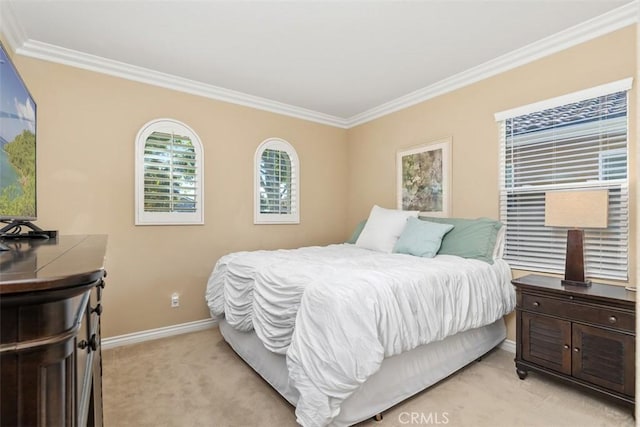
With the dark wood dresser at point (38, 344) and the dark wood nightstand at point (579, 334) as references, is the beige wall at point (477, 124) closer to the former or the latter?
the dark wood nightstand at point (579, 334)

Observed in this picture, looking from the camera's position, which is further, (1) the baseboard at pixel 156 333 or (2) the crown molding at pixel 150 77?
(1) the baseboard at pixel 156 333

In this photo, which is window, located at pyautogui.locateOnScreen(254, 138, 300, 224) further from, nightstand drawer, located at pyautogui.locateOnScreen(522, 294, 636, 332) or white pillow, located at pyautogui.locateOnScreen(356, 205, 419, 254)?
nightstand drawer, located at pyautogui.locateOnScreen(522, 294, 636, 332)

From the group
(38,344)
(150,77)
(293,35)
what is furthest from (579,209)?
(150,77)

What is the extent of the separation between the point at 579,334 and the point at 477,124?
191 cm

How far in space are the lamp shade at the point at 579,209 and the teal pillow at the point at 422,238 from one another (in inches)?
31.1

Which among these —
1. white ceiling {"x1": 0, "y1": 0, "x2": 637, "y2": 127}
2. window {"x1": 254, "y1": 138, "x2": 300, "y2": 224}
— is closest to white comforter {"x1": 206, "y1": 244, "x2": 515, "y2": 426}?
window {"x1": 254, "y1": 138, "x2": 300, "y2": 224}

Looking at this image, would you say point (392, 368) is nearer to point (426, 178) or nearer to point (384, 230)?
point (384, 230)

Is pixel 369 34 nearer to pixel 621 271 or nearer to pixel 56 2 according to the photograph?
pixel 56 2

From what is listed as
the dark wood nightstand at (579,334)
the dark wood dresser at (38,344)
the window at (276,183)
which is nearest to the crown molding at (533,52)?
the window at (276,183)

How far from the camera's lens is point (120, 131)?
9.75ft

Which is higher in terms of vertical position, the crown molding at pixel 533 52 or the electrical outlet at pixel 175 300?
the crown molding at pixel 533 52

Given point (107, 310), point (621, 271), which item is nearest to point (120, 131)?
point (107, 310)

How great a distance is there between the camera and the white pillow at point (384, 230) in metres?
3.16

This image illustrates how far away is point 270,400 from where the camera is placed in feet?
6.76
